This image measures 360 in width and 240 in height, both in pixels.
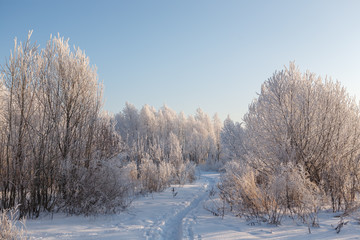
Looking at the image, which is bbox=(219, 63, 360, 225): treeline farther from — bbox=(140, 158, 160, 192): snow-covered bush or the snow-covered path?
bbox=(140, 158, 160, 192): snow-covered bush

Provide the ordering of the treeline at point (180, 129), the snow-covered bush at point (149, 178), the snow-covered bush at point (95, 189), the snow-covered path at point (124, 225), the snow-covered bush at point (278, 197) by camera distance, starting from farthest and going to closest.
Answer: the treeline at point (180, 129) → the snow-covered bush at point (149, 178) → the snow-covered bush at point (95, 189) → the snow-covered bush at point (278, 197) → the snow-covered path at point (124, 225)

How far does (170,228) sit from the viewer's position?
15.7 ft

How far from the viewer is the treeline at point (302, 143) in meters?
5.33

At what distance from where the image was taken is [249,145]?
6.93 meters

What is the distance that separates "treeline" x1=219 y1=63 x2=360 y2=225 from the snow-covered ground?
0.64m

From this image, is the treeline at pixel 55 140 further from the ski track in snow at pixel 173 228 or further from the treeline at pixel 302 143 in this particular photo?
the treeline at pixel 302 143

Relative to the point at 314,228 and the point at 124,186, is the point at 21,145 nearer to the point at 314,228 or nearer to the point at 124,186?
the point at 124,186

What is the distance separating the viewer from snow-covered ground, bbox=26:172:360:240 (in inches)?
153

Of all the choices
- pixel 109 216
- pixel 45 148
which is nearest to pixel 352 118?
pixel 109 216

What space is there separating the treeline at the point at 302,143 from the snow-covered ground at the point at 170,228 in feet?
2.08

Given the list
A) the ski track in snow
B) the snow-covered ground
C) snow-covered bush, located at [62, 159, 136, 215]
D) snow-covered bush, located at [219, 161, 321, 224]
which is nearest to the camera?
the snow-covered ground

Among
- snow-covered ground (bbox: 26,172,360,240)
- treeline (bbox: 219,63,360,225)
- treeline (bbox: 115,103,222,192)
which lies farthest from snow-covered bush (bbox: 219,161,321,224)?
treeline (bbox: 115,103,222,192)

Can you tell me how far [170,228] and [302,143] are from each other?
3.90m

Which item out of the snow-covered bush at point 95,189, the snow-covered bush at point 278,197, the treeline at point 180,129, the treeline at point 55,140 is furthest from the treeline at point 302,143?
the treeline at point 180,129
